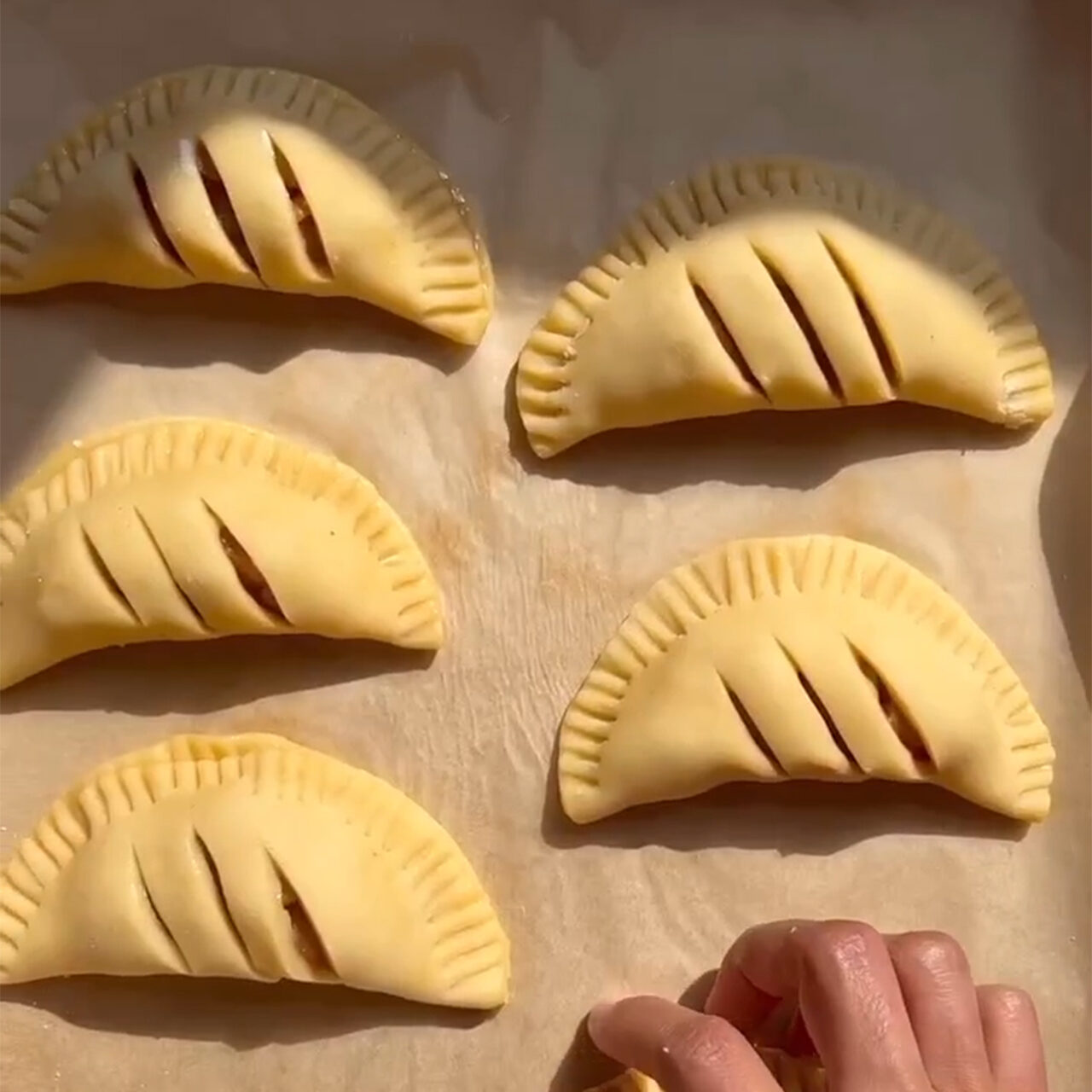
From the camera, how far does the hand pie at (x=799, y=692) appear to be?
54.8 inches

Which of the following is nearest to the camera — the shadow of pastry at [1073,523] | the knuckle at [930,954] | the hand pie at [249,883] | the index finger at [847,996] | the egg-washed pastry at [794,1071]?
the index finger at [847,996]

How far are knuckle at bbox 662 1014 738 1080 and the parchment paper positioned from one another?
12.6 inches

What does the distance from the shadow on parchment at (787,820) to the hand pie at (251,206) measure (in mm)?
514

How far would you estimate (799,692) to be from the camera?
139 cm

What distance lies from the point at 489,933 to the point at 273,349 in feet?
2.08

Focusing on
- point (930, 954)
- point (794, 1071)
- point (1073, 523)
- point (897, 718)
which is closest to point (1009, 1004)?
point (930, 954)


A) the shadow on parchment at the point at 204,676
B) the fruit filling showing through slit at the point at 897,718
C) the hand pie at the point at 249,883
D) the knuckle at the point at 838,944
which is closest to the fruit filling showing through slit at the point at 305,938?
the hand pie at the point at 249,883

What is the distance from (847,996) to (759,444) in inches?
24.4

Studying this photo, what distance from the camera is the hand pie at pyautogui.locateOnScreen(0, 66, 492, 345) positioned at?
145 centimetres

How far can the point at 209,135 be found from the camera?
146cm

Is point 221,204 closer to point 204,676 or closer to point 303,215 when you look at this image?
point 303,215

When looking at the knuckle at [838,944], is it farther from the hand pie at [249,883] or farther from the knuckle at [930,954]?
the hand pie at [249,883]

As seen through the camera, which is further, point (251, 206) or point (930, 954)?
point (251, 206)

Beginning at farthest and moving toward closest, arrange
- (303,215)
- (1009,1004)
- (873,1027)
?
(303,215)
(1009,1004)
(873,1027)
